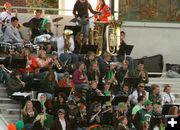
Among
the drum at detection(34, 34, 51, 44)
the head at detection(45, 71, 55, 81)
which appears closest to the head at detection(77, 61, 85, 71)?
the head at detection(45, 71, 55, 81)

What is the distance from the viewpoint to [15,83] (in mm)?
17531

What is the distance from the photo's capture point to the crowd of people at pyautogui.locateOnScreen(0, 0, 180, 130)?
1648 centimetres

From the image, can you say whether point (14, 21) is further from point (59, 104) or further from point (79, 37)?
point (59, 104)

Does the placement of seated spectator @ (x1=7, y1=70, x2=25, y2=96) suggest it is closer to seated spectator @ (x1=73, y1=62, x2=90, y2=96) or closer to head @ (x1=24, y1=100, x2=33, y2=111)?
head @ (x1=24, y1=100, x2=33, y2=111)

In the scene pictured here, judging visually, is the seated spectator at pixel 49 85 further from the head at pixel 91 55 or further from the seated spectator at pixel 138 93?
the seated spectator at pixel 138 93

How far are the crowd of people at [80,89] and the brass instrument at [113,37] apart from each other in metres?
0.31

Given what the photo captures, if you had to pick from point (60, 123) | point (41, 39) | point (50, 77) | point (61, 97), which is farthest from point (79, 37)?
point (60, 123)

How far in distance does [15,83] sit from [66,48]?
2.87 meters

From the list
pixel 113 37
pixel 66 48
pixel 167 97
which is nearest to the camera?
pixel 167 97

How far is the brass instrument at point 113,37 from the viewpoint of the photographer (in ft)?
69.8

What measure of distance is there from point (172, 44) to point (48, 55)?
22.0 feet

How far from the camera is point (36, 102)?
1656 centimetres

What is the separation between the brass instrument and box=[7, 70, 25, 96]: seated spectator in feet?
14.3

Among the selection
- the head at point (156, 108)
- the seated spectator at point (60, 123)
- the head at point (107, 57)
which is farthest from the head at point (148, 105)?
the head at point (107, 57)
